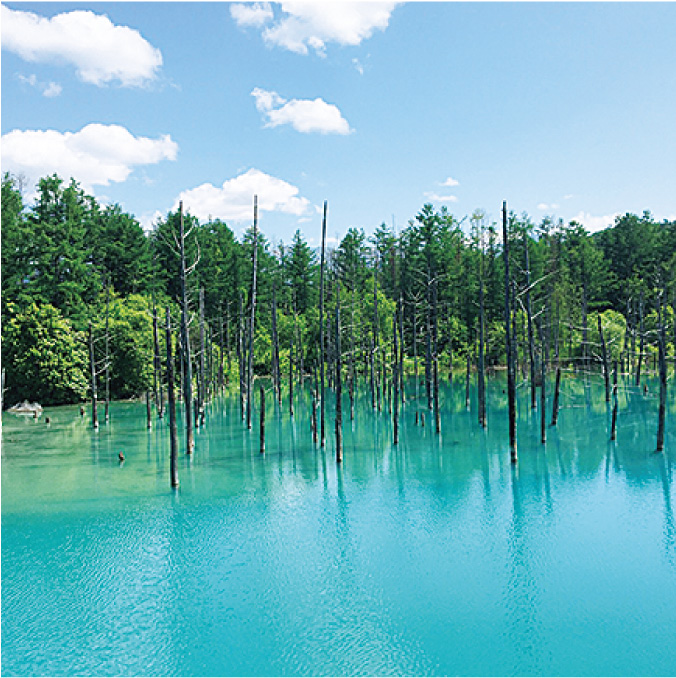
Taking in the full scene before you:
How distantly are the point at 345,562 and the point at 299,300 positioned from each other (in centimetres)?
4277

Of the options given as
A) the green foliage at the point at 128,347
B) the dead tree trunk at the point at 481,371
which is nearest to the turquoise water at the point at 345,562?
the dead tree trunk at the point at 481,371

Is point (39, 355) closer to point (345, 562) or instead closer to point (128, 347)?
point (128, 347)

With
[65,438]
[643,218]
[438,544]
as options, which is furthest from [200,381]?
[643,218]

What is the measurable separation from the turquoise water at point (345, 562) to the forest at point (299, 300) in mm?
7200

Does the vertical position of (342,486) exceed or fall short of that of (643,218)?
it falls short

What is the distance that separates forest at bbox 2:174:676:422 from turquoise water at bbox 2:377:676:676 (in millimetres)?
7200

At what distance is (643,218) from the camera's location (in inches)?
2319

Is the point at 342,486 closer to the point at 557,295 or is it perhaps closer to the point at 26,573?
the point at 26,573

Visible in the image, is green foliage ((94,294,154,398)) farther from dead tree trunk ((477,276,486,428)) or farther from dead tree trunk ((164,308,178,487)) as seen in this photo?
dead tree trunk ((477,276,486,428))

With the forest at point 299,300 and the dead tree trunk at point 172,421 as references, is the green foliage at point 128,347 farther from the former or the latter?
the dead tree trunk at point 172,421

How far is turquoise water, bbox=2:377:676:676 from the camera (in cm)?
882

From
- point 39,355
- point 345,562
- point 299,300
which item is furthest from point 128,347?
point 345,562

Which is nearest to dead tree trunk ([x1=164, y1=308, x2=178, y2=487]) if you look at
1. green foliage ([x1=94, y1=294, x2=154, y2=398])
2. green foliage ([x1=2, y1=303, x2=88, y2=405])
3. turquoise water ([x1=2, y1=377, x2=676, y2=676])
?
turquoise water ([x1=2, y1=377, x2=676, y2=676])

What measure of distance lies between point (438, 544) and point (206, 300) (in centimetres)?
3959
